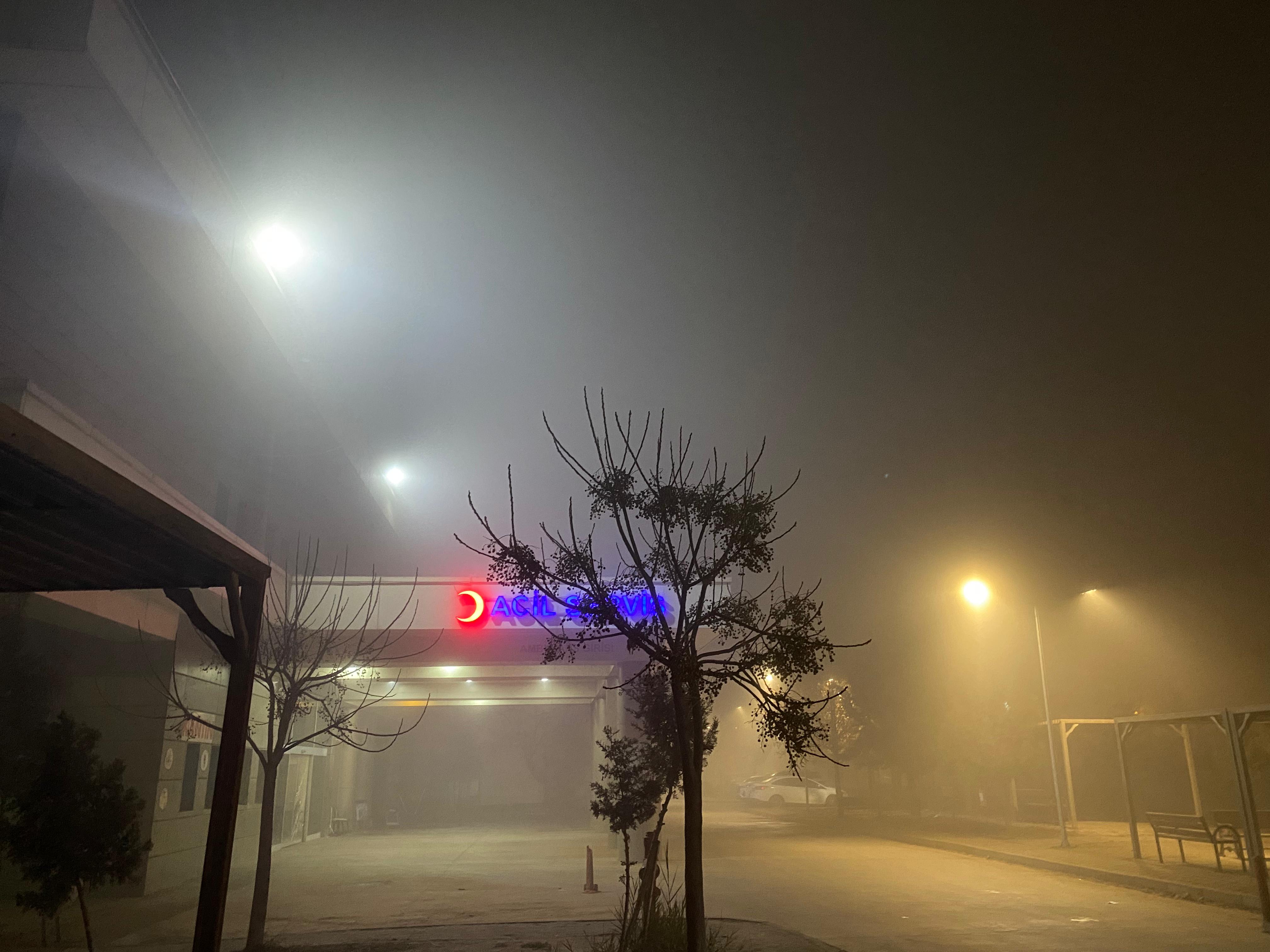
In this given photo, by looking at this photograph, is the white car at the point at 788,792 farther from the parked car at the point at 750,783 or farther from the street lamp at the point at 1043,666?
the street lamp at the point at 1043,666

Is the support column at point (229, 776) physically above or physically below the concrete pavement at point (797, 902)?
above

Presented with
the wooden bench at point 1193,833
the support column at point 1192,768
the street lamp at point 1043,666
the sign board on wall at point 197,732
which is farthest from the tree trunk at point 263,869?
the support column at point 1192,768

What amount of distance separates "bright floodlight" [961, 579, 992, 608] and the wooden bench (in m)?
7.36

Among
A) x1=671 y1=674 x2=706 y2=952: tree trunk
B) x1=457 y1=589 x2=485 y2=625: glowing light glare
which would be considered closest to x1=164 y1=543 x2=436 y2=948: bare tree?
x1=457 y1=589 x2=485 y2=625: glowing light glare

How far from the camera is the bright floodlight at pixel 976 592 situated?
24.3 meters

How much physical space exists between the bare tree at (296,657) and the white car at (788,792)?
1248 inches

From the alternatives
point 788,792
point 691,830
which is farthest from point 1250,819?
point 788,792

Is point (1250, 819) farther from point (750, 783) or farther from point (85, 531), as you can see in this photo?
point (750, 783)

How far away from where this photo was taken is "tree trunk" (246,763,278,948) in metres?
9.91

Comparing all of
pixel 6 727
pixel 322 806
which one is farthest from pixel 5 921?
pixel 322 806

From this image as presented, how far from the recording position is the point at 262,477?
20641mm

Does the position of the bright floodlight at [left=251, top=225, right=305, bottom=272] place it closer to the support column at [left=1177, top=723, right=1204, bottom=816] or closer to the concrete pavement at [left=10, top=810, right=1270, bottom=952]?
the concrete pavement at [left=10, top=810, right=1270, bottom=952]

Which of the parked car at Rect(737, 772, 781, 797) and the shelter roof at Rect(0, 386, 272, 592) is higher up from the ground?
the shelter roof at Rect(0, 386, 272, 592)

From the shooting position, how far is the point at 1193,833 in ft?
54.1
